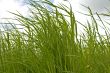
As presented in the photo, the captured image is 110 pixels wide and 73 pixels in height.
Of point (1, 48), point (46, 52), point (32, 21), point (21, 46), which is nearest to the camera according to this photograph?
point (46, 52)

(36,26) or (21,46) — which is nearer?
(36,26)

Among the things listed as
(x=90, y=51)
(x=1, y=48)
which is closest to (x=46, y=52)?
(x=90, y=51)

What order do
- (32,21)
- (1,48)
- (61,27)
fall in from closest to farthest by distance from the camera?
(61,27)
(32,21)
(1,48)

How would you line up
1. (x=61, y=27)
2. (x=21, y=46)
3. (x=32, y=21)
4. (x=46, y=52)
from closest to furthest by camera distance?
(x=46, y=52) < (x=61, y=27) < (x=32, y=21) < (x=21, y=46)

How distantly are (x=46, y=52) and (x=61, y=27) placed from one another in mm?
208

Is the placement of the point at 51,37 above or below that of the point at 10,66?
above

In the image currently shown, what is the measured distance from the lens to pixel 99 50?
77.5 inches

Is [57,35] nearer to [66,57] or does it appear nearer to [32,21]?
[66,57]

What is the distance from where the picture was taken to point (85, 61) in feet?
5.66

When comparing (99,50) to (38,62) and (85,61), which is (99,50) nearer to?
(85,61)

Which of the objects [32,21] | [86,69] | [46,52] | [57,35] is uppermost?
[32,21]

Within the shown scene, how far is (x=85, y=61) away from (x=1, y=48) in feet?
2.77

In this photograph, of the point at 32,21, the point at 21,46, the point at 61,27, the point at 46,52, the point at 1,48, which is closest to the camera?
the point at 46,52

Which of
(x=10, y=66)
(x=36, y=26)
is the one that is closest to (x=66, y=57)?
(x=36, y=26)
